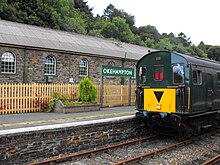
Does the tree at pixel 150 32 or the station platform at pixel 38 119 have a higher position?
the tree at pixel 150 32

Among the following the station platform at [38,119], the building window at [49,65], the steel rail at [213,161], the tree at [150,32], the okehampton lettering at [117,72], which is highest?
the tree at [150,32]

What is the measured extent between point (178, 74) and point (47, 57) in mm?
12661

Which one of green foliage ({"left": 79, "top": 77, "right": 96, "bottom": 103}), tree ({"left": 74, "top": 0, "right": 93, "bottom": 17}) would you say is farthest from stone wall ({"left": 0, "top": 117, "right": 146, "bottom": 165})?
tree ({"left": 74, "top": 0, "right": 93, "bottom": 17})

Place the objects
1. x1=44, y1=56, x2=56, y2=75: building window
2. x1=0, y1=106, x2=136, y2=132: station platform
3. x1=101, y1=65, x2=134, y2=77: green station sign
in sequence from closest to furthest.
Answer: x1=0, y1=106, x2=136, y2=132: station platform < x1=101, y1=65, x2=134, y2=77: green station sign < x1=44, y1=56, x2=56, y2=75: building window

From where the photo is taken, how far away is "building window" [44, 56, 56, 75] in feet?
61.4

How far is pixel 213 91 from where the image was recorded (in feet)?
A: 32.3

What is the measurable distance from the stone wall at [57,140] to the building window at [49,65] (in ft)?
36.7

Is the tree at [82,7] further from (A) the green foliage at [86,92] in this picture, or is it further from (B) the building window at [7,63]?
(A) the green foliage at [86,92]

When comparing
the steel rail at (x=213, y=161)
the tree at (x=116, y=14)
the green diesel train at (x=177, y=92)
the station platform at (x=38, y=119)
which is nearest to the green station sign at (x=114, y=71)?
the station platform at (x=38, y=119)

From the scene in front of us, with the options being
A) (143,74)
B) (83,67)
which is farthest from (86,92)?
(83,67)

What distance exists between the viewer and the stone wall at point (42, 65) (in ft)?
55.9

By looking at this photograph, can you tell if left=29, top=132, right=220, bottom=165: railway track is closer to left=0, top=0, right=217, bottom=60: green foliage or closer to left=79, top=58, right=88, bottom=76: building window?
left=79, top=58, right=88, bottom=76: building window

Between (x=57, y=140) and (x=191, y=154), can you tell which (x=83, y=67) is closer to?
(x=57, y=140)

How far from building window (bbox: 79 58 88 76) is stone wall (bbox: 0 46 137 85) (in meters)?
0.35
